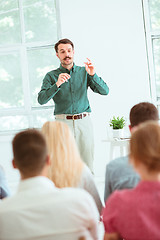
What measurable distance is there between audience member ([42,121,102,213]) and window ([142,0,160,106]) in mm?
3378

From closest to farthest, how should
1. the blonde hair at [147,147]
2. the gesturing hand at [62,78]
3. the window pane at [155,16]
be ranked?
the blonde hair at [147,147] → the gesturing hand at [62,78] → the window pane at [155,16]

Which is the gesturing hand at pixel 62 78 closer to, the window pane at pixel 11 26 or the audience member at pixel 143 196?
the window pane at pixel 11 26

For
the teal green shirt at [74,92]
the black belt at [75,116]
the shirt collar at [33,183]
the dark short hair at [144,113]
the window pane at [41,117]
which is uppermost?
the teal green shirt at [74,92]

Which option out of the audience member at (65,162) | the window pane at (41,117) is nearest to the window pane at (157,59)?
the window pane at (41,117)

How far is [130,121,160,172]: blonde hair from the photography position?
137 centimetres

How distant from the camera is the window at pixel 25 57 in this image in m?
5.47

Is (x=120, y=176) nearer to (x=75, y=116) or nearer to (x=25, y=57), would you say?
(x=75, y=116)

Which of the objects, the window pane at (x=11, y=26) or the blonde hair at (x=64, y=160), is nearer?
the blonde hair at (x=64, y=160)

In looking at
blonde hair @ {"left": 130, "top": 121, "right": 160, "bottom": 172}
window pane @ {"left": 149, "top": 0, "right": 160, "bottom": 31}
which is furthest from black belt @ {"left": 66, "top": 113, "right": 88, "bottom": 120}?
blonde hair @ {"left": 130, "top": 121, "right": 160, "bottom": 172}

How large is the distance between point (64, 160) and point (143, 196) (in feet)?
2.11

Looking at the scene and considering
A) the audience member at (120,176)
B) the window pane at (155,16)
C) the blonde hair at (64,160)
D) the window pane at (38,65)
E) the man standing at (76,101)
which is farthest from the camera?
the window pane at (38,65)

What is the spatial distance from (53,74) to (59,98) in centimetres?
28

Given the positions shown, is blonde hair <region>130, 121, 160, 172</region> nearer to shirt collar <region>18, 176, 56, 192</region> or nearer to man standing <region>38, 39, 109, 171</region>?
shirt collar <region>18, 176, 56, 192</region>

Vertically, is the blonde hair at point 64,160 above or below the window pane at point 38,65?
below
